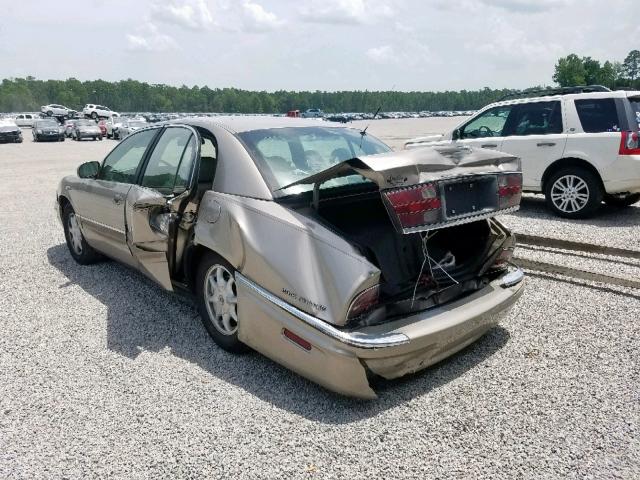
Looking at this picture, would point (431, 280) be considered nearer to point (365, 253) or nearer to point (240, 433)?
point (365, 253)

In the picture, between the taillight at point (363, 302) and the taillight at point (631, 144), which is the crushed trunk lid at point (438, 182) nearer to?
the taillight at point (363, 302)

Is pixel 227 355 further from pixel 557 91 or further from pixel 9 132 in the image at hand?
pixel 9 132

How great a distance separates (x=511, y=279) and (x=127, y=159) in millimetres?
3557

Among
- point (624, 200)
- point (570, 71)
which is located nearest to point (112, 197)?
point (624, 200)

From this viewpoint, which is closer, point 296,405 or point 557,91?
point 296,405

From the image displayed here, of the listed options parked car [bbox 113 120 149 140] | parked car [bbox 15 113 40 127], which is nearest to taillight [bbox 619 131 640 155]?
parked car [bbox 113 120 149 140]

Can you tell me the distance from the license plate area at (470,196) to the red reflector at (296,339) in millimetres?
1051

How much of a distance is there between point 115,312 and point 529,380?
10.9ft

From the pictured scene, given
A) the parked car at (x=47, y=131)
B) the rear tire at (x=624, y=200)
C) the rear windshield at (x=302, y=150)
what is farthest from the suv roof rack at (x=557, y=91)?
the parked car at (x=47, y=131)

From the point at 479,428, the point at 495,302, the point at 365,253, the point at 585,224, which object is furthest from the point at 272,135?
the point at 585,224

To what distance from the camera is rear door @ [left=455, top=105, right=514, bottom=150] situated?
8719mm

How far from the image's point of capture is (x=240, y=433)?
2814mm

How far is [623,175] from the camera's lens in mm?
7223

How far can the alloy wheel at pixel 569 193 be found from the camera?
764 centimetres
